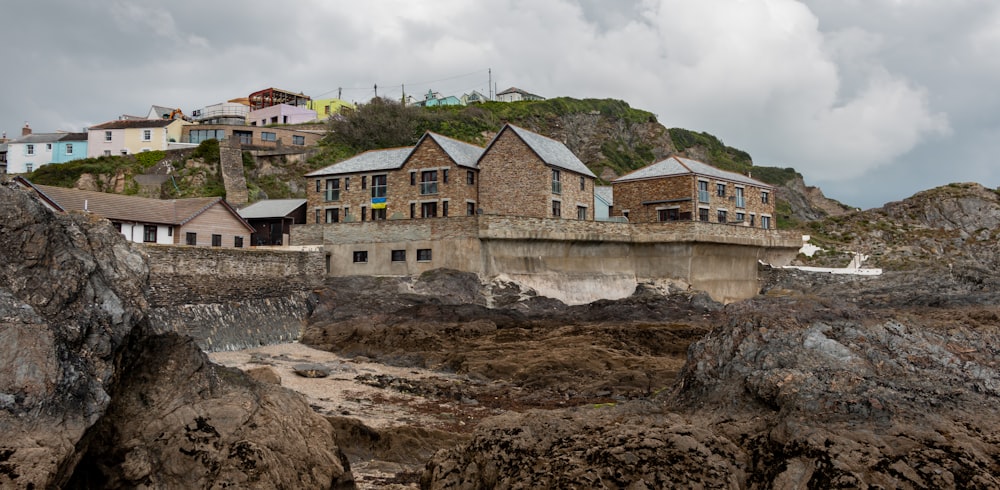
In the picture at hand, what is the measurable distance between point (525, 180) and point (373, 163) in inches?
347

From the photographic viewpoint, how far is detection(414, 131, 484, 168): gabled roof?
4078cm

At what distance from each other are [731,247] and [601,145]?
40.1 meters

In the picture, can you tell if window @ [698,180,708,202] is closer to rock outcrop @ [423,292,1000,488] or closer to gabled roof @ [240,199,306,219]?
gabled roof @ [240,199,306,219]

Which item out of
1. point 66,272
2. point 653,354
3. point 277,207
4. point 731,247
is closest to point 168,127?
point 277,207

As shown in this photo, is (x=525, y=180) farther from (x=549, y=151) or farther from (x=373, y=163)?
(x=373, y=163)

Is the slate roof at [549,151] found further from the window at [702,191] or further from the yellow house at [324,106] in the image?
the yellow house at [324,106]

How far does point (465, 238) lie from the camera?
1436 inches

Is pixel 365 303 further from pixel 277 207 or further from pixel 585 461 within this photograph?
pixel 585 461

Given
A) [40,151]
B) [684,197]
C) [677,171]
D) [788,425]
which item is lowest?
[788,425]

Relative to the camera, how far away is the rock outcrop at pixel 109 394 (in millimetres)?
7395

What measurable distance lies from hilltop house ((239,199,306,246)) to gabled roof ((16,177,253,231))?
460 centimetres

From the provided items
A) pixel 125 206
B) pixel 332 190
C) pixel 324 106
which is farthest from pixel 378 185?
pixel 324 106

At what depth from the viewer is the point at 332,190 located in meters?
43.5

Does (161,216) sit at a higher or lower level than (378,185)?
lower
